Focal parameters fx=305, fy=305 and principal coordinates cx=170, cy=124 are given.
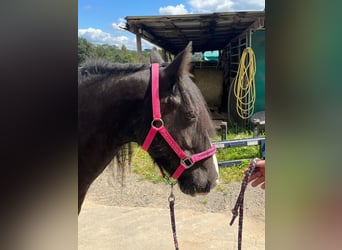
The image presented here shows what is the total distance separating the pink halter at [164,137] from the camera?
3.46 ft

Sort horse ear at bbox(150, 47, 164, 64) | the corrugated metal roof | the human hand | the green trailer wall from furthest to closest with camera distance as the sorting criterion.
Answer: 1. the corrugated metal roof
2. the green trailer wall
3. horse ear at bbox(150, 47, 164, 64)
4. the human hand

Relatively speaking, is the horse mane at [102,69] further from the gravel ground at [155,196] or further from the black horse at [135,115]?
the gravel ground at [155,196]

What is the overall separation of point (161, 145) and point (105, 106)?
24cm

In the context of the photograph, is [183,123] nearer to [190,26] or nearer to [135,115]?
[135,115]

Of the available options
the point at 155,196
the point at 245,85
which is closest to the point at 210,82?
the point at 245,85

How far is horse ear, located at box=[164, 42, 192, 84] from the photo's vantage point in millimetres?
1083

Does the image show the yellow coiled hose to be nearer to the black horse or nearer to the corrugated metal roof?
the corrugated metal roof

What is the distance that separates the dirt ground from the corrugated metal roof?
1.43m

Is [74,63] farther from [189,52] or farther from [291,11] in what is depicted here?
[189,52]

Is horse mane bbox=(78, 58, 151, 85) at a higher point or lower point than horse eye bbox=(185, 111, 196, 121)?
higher

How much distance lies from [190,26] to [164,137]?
275 centimetres

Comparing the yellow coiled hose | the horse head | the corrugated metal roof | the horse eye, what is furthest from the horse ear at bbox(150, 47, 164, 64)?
the corrugated metal roof

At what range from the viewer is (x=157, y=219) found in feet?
7.32

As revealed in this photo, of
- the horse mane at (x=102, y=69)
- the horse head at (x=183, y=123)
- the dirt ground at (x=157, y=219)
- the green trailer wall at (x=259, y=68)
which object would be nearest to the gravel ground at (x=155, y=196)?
the dirt ground at (x=157, y=219)
